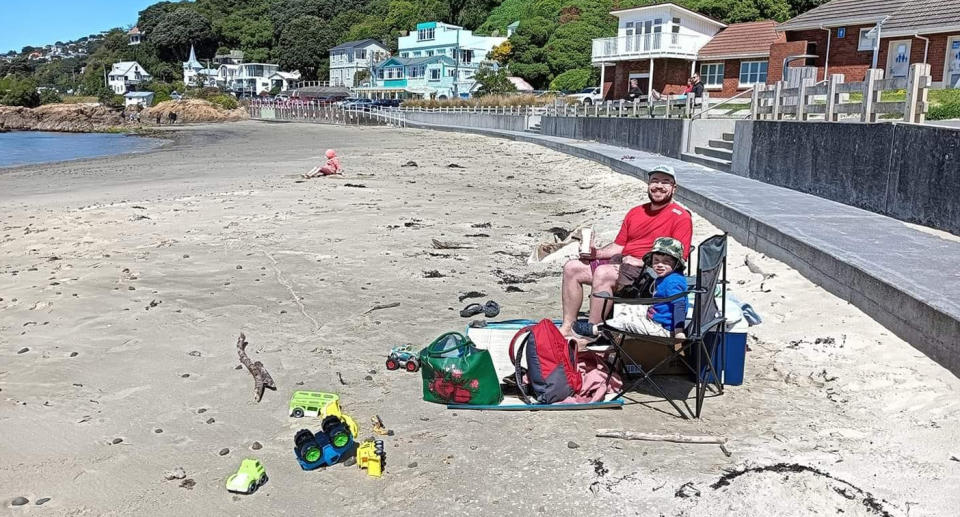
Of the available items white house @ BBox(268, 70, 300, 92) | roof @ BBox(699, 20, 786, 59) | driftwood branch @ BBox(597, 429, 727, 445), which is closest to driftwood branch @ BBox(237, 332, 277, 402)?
driftwood branch @ BBox(597, 429, 727, 445)

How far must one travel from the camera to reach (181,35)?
151 metres

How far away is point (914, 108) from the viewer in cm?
852

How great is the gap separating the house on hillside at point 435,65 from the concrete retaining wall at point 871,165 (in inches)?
2772

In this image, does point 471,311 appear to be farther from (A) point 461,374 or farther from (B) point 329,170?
(B) point 329,170

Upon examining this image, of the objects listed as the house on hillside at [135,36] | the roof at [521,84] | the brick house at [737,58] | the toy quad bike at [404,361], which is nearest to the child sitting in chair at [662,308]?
the toy quad bike at [404,361]

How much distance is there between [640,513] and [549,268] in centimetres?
476

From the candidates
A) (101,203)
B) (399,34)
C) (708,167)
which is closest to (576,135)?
(708,167)

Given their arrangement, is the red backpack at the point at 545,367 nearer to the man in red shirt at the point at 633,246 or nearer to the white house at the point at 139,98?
the man in red shirt at the point at 633,246

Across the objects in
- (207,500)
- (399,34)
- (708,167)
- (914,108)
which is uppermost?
(399,34)

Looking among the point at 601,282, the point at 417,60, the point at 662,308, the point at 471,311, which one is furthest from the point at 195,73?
the point at 662,308

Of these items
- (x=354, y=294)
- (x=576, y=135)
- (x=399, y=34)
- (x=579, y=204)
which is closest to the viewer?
(x=354, y=294)

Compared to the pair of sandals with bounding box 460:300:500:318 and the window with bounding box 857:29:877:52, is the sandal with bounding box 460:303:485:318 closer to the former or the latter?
the pair of sandals with bounding box 460:300:500:318

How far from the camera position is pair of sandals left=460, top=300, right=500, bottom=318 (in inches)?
246

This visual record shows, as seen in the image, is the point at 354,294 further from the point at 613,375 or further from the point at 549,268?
the point at 613,375
